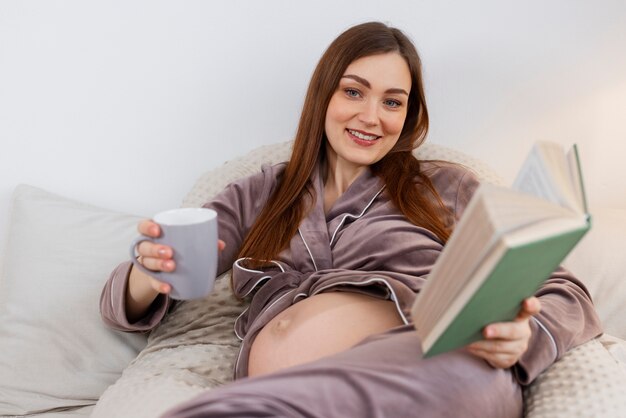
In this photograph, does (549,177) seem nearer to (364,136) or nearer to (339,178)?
(364,136)

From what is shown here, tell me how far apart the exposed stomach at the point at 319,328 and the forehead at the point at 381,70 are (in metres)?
0.49

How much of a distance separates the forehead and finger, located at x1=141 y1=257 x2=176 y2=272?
0.66m

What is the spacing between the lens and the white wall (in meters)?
1.73

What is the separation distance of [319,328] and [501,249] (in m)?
0.58

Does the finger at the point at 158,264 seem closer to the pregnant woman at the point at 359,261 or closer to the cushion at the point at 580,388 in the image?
the pregnant woman at the point at 359,261

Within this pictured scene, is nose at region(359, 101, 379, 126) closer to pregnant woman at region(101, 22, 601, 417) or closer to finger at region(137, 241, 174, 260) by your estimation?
pregnant woman at region(101, 22, 601, 417)

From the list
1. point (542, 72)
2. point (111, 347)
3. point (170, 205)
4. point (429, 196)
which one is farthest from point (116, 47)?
point (542, 72)

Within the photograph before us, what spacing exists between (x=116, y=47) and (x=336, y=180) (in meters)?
0.74

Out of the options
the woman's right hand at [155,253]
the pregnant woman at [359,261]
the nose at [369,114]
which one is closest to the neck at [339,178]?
the pregnant woman at [359,261]

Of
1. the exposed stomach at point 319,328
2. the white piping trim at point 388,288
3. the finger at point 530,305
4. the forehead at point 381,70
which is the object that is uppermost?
the forehead at point 381,70

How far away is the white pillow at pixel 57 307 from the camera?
1426mm

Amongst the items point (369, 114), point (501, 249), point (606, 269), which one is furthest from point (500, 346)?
point (606, 269)

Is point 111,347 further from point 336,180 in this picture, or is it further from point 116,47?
point 116,47

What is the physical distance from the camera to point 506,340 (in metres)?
0.91
